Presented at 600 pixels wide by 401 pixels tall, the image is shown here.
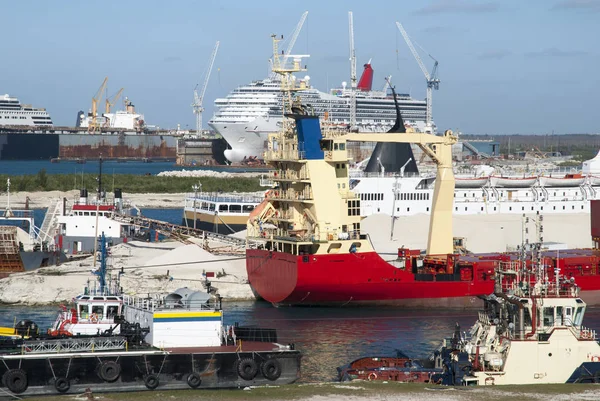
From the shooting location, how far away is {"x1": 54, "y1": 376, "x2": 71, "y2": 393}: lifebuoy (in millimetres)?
30031

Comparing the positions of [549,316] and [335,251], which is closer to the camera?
[549,316]

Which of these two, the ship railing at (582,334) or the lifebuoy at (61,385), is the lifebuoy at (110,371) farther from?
the ship railing at (582,334)

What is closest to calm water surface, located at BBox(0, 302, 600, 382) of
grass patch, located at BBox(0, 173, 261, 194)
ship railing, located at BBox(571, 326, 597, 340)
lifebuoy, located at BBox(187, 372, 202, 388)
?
lifebuoy, located at BBox(187, 372, 202, 388)

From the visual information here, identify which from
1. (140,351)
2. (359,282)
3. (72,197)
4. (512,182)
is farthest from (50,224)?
(72,197)

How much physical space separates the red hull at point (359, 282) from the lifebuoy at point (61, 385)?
1812 centimetres

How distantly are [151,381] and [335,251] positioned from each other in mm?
18059

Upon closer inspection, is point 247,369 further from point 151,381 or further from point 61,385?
point 61,385

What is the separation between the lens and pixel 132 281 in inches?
1991

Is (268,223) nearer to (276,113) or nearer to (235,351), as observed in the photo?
(235,351)

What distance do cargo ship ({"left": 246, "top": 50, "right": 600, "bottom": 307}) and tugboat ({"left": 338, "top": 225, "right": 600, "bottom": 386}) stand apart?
15150 millimetres

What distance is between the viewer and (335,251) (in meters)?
47.6

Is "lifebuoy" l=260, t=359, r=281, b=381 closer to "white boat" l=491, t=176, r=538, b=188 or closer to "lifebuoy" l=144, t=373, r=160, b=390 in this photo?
"lifebuoy" l=144, t=373, r=160, b=390

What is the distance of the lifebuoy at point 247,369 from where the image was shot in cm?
3142

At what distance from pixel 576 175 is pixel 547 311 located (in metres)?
55.6
